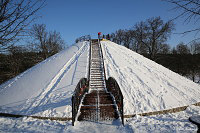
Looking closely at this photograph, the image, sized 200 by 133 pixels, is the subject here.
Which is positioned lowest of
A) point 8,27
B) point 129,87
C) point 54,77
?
point 129,87

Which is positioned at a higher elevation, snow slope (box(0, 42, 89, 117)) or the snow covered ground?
snow slope (box(0, 42, 89, 117))

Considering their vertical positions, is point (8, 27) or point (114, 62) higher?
point (8, 27)

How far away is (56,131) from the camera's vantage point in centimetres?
474

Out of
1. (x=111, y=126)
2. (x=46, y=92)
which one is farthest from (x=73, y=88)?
(x=111, y=126)

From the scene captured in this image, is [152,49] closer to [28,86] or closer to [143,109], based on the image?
[143,109]

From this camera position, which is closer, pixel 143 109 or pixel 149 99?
pixel 143 109

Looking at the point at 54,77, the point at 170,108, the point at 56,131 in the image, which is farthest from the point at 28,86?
the point at 170,108

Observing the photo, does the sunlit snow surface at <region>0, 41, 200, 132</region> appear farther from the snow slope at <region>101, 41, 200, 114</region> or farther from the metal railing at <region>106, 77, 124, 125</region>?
the metal railing at <region>106, 77, 124, 125</region>

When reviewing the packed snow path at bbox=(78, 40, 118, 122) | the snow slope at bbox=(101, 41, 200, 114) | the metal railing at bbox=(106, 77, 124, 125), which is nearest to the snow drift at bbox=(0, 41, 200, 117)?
the snow slope at bbox=(101, 41, 200, 114)

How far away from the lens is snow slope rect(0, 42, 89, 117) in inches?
262

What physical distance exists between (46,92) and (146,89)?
804cm

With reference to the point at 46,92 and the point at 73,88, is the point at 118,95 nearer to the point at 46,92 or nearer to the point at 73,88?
the point at 73,88

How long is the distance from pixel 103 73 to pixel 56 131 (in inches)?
259

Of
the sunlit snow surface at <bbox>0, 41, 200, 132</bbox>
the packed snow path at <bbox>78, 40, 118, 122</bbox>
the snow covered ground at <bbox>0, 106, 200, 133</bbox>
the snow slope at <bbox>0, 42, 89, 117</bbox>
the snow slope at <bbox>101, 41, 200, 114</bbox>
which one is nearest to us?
the snow covered ground at <bbox>0, 106, 200, 133</bbox>
